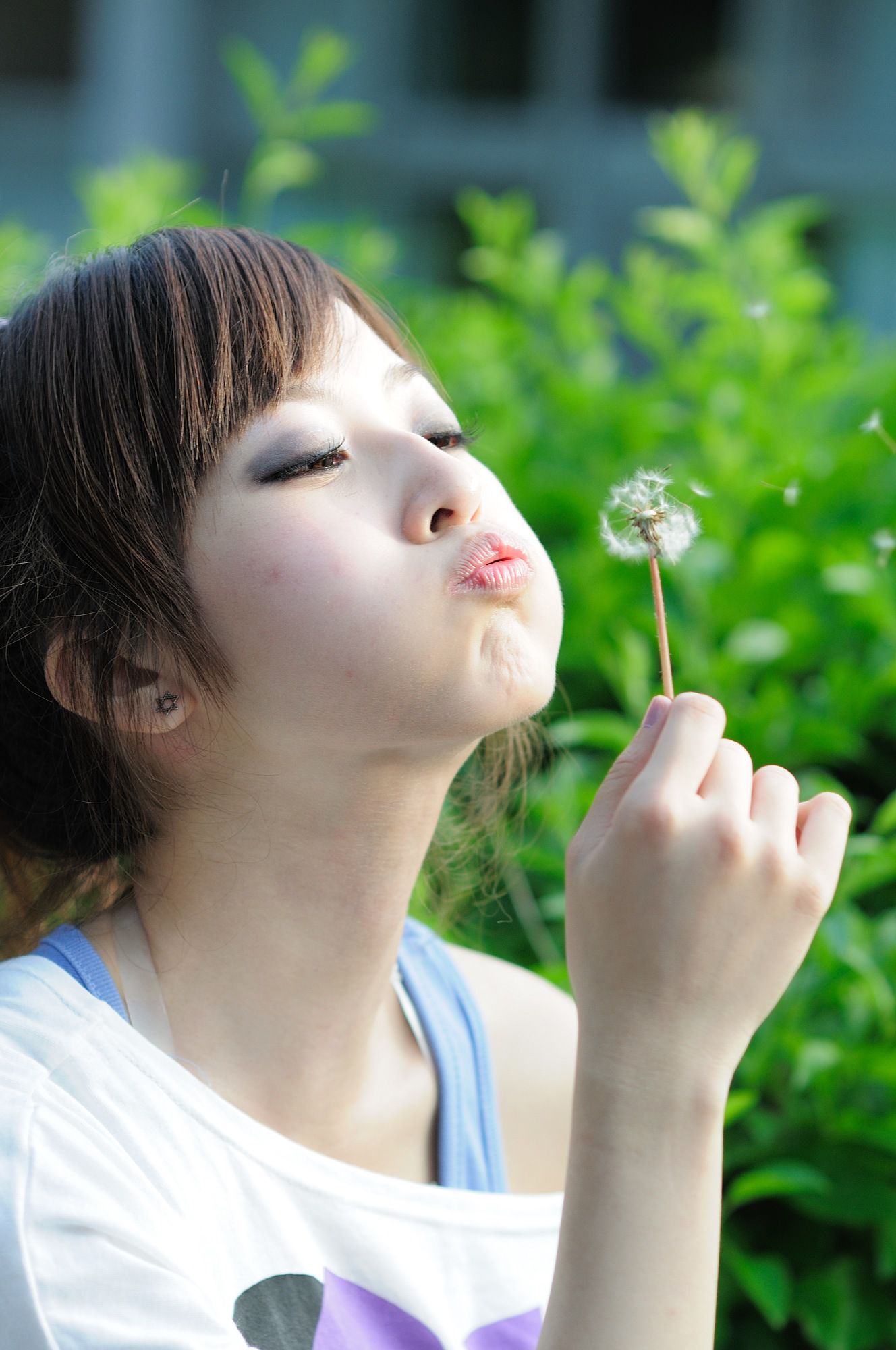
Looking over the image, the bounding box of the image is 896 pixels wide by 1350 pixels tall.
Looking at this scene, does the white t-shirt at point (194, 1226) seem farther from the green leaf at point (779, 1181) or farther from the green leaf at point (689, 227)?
the green leaf at point (689, 227)

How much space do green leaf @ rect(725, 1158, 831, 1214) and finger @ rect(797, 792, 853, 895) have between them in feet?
1.74

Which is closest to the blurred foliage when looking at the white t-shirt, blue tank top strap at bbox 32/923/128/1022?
the white t-shirt

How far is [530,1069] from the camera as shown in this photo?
1.75 m

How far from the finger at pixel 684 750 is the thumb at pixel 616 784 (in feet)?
0.12

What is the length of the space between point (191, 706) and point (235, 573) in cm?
18

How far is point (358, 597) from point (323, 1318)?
0.73 metres

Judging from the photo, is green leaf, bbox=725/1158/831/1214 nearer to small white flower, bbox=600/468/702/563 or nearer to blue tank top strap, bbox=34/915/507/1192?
blue tank top strap, bbox=34/915/507/1192

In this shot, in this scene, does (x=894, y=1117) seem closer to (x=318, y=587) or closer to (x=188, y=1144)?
(x=188, y=1144)

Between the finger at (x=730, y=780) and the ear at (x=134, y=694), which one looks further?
the ear at (x=134, y=694)

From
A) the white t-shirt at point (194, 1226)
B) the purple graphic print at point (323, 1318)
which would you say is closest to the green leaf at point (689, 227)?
the white t-shirt at point (194, 1226)

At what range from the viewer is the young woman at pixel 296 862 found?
3.86ft

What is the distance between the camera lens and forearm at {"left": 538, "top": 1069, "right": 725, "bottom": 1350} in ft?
3.76

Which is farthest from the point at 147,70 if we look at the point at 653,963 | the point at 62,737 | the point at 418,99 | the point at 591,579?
the point at 653,963

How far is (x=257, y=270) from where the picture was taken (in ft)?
4.96
